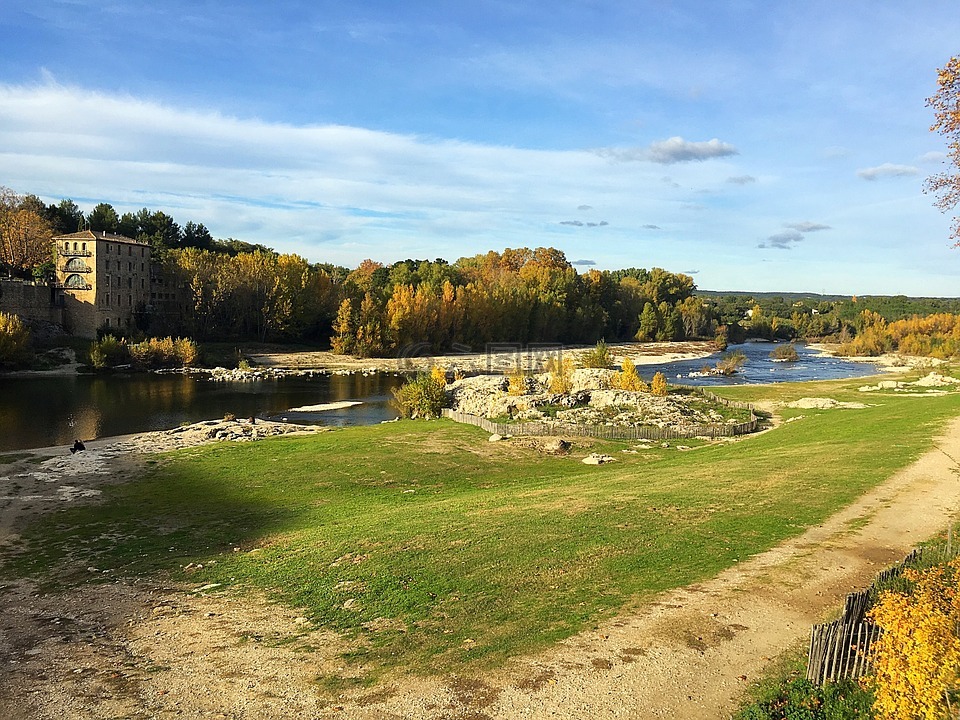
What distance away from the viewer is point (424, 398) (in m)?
47.9

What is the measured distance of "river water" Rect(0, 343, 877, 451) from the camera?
47.2 metres

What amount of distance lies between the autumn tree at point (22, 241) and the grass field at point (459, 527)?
8759cm

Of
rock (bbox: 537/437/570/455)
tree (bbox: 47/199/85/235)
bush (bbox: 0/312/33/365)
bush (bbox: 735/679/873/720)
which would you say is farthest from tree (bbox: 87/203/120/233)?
bush (bbox: 735/679/873/720)

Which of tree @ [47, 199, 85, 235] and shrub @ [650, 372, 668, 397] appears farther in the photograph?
tree @ [47, 199, 85, 235]

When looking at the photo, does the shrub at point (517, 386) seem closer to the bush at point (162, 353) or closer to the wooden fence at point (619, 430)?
the wooden fence at point (619, 430)

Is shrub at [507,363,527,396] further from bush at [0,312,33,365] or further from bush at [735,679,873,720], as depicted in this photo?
bush at [0,312,33,365]

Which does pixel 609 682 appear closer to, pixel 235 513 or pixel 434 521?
pixel 434 521

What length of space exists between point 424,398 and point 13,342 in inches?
2175

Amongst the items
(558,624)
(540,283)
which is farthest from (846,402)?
(540,283)

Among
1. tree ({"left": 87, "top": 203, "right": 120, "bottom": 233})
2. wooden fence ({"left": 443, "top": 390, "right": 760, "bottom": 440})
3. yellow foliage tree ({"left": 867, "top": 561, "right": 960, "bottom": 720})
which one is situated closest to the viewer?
yellow foliage tree ({"left": 867, "top": 561, "right": 960, "bottom": 720})

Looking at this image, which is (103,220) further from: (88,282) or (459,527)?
(459,527)

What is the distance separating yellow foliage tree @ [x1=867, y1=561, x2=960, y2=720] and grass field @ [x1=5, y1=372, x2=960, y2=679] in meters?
5.06

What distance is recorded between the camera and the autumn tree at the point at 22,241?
98812 millimetres

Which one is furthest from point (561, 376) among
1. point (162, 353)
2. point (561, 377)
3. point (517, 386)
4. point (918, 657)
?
point (162, 353)
